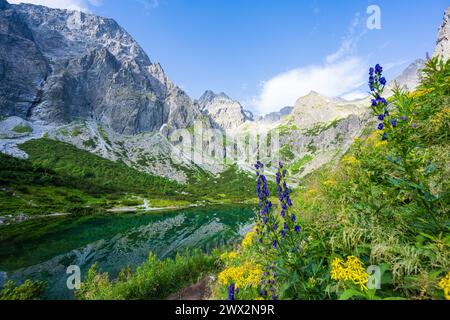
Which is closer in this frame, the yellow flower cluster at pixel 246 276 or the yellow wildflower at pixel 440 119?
the yellow flower cluster at pixel 246 276

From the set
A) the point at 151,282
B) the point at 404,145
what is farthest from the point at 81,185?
the point at 404,145

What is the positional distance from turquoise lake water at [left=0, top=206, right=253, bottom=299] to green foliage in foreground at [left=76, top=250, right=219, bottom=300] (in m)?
7.36

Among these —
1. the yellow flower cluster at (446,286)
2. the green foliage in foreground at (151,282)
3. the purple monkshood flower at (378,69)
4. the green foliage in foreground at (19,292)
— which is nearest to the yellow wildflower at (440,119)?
the purple monkshood flower at (378,69)

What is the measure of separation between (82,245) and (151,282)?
32133 mm

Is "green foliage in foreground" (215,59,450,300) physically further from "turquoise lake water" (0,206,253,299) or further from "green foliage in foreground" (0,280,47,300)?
"turquoise lake water" (0,206,253,299)

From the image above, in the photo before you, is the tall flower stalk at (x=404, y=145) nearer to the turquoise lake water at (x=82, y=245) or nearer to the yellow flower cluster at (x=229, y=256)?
the yellow flower cluster at (x=229, y=256)

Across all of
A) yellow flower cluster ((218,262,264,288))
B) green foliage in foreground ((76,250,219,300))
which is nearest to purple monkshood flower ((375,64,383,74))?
yellow flower cluster ((218,262,264,288))

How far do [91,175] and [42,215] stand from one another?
71.6 metres

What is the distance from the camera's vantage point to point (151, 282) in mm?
12570

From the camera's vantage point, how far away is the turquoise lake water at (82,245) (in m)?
25.0

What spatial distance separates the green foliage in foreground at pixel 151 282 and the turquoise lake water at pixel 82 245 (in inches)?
290

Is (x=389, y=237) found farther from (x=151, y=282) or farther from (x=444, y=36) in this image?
(x=444, y=36)

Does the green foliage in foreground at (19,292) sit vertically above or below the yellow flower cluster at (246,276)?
below
